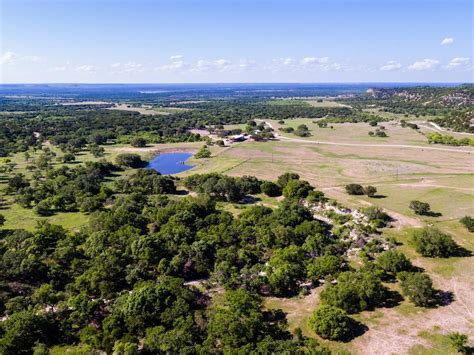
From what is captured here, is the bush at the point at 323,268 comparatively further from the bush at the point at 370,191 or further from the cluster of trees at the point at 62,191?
the cluster of trees at the point at 62,191

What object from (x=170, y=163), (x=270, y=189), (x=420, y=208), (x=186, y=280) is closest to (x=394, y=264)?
(x=420, y=208)

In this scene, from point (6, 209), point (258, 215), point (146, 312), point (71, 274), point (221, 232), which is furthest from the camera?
point (6, 209)

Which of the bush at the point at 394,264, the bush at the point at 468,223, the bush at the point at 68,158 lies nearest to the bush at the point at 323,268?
the bush at the point at 394,264

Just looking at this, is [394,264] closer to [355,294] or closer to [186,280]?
[355,294]

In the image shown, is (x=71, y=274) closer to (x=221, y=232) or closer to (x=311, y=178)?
(x=221, y=232)

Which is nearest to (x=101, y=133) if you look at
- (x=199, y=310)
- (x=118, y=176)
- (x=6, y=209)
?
(x=118, y=176)

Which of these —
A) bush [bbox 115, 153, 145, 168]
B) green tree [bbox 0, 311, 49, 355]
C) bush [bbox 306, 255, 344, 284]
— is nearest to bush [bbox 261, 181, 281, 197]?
bush [bbox 306, 255, 344, 284]

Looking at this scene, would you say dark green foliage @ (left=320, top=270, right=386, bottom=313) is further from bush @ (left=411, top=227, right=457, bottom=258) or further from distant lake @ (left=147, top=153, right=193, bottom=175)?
distant lake @ (left=147, top=153, right=193, bottom=175)
